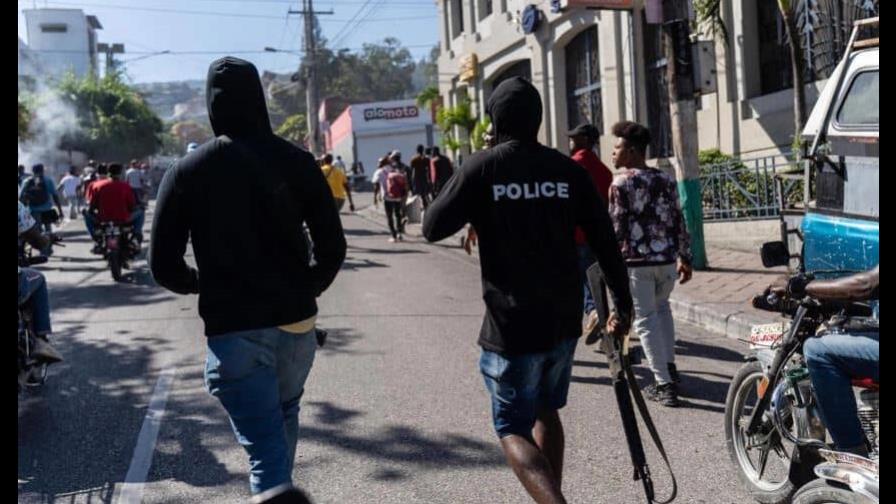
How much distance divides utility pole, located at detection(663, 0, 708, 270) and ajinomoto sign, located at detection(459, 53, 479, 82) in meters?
17.2

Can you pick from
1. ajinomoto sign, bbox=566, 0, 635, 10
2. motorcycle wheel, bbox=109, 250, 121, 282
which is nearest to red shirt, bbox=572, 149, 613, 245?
motorcycle wheel, bbox=109, 250, 121, 282

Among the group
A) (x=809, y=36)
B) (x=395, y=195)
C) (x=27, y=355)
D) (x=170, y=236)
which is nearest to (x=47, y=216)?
(x=27, y=355)

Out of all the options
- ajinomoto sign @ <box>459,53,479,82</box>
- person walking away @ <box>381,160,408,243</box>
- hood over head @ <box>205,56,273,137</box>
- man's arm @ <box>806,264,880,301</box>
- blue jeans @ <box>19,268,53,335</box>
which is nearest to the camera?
man's arm @ <box>806,264,880,301</box>

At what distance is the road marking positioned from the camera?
184 inches

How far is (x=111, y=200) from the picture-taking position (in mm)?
13883

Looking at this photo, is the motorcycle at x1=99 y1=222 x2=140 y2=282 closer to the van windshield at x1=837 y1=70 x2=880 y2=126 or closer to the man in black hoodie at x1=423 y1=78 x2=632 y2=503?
the van windshield at x1=837 y1=70 x2=880 y2=126

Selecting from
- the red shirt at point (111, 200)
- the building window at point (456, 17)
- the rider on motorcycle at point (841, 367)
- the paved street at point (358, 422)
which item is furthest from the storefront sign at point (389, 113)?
the rider on motorcycle at point (841, 367)

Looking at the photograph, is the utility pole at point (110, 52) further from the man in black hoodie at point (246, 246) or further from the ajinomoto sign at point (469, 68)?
the man in black hoodie at point (246, 246)

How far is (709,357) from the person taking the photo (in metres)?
7.35

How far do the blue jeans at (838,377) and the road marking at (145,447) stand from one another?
3133 millimetres

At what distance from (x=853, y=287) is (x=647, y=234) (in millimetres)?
3071

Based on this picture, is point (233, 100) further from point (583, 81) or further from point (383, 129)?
point (383, 129)
